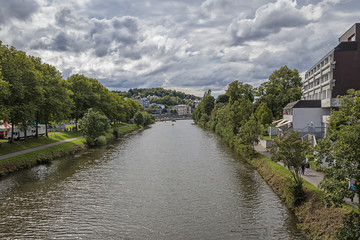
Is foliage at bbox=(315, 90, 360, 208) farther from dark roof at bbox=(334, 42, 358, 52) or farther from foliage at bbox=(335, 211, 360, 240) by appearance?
dark roof at bbox=(334, 42, 358, 52)

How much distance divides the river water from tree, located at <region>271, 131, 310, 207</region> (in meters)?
1.34

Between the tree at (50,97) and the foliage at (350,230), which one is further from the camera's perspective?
→ the tree at (50,97)

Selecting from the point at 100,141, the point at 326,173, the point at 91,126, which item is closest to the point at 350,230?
the point at 326,173

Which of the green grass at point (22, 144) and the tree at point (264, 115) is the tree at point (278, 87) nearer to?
the tree at point (264, 115)

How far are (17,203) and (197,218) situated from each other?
14.8m

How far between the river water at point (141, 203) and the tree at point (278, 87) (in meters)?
45.5

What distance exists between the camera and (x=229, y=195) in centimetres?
2422

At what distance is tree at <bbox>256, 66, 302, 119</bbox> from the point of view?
76.4 metres

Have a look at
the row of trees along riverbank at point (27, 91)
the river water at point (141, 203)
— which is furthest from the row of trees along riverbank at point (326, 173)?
the row of trees along riverbank at point (27, 91)

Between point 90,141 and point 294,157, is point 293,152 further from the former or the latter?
point 90,141

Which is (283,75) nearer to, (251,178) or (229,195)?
(251,178)

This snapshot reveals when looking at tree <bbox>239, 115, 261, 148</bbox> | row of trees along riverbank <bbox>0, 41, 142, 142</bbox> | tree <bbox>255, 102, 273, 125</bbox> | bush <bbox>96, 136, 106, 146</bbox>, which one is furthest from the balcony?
row of trees along riverbank <bbox>0, 41, 142, 142</bbox>

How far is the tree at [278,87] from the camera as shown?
76.4 m

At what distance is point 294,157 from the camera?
21047mm
